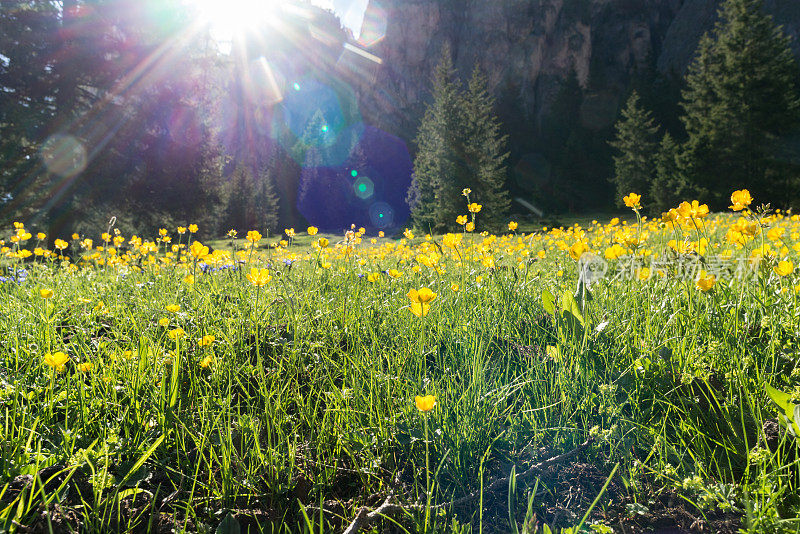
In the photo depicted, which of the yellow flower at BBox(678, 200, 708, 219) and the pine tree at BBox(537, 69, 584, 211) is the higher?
the pine tree at BBox(537, 69, 584, 211)

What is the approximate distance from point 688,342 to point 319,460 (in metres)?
1.36

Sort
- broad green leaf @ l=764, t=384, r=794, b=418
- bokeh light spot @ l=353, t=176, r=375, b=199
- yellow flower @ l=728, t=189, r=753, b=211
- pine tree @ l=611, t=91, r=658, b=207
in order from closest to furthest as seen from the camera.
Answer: broad green leaf @ l=764, t=384, r=794, b=418
yellow flower @ l=728, t=189, r=753, b=211
pine tree @ l=611, t=91, r=658, b=207
bokeh light spot @ l=353, t=176, r=375, b=199

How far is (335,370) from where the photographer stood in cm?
165

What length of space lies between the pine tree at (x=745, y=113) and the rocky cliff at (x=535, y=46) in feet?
61.4

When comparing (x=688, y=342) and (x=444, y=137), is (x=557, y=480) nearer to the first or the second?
(x=688, y=342)

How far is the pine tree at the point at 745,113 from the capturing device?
23.3m

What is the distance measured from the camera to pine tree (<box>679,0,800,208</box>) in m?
23.3

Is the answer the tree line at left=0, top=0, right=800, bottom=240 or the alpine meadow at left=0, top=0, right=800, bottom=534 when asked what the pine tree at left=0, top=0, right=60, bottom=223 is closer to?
the tree line at left=0, top=0, right=800, bottom=240

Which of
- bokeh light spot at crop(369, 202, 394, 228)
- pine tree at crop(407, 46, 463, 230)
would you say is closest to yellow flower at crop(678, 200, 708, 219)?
pine tree at crop(407, 46, 463, 230)

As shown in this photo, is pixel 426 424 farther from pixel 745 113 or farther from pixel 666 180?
pixel 666 180

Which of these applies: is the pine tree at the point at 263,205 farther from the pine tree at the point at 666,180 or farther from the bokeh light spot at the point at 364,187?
the pine tree at the point at 666,180

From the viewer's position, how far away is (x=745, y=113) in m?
23.8

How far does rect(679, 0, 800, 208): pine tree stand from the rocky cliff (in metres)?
18.7

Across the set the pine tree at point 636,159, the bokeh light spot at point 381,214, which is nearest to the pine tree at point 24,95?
the pine tree at point 636,159
